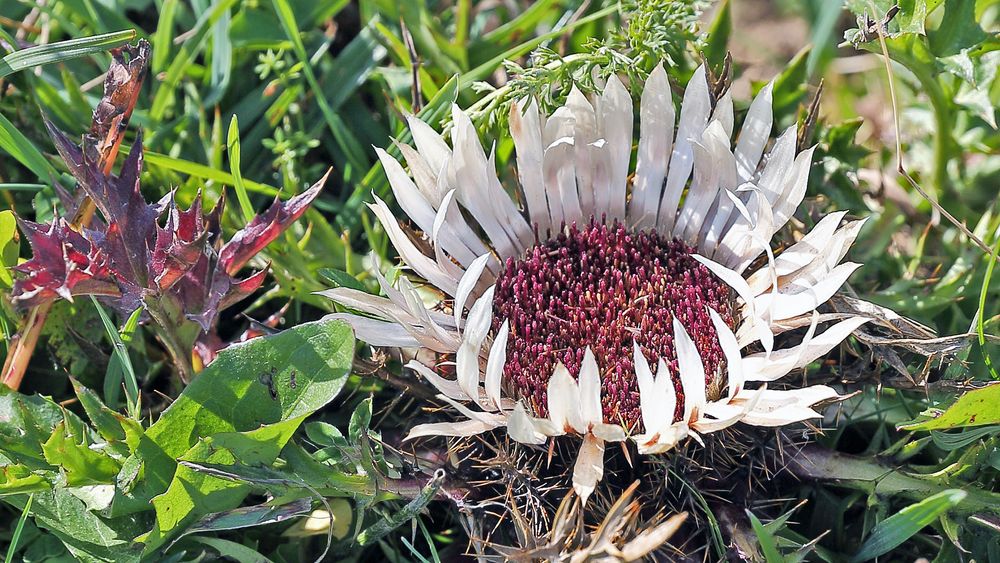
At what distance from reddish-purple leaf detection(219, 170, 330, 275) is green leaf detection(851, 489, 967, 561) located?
1.11 meters

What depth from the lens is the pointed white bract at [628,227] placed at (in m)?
1.42

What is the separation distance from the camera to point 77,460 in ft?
4.81

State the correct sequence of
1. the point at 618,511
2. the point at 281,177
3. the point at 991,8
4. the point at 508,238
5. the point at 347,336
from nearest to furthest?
the point at 618,511, the point at 347,336, the point at 508,238, the point at 281,177, the point at 991,8

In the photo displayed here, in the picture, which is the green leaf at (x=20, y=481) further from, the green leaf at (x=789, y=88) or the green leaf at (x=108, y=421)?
the green leaf at (x=789, y=88)

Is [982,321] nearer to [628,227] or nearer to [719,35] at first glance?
[628,227]

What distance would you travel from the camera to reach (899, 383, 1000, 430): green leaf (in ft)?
4.73

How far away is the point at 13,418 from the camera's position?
5.06 feet

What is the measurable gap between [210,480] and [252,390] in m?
0.16

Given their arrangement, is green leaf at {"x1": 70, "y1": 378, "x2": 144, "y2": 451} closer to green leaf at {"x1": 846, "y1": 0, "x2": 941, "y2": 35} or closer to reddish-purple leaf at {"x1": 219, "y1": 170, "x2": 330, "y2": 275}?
reddish-purple leaf at {"x1": 219, "y1": 170, "x2": 330, "y2": 275}

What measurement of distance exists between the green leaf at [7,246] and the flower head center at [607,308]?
886mm

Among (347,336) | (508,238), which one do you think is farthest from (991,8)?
(347,336)

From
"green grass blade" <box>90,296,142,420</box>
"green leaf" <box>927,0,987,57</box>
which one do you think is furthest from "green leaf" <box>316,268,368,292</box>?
"green leaf" <box>927,0,987,57</box>

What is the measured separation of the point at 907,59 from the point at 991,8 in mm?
961

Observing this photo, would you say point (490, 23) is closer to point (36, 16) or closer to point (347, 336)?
point (36, 16)
